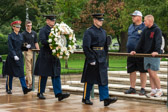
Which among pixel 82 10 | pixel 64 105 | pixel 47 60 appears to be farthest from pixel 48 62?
pixel 82 10

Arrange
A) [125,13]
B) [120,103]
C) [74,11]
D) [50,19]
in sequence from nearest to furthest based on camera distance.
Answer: [120,103] → [50,19] → [74,11] → [125,13]

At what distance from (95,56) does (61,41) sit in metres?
1.11

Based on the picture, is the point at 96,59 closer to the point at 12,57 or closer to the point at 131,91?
the point at 131,91

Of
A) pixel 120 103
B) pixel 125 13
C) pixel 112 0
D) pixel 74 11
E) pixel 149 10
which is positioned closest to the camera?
pixel 120 103

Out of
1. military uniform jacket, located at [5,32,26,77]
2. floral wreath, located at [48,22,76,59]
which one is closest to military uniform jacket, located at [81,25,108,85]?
floral wreath, located at [48,22,76,59]

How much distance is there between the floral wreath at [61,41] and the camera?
1073 cm

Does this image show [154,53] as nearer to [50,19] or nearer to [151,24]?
[151,24]

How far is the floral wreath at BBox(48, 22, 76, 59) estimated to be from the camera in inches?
423

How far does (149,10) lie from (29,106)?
22.8 meters

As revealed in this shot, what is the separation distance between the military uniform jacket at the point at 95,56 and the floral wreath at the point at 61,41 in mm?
725

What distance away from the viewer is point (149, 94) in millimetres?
10570

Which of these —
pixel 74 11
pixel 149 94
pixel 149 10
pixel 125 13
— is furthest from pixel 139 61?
pixel 125 13

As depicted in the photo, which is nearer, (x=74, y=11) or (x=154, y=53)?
(x=154, y=53)

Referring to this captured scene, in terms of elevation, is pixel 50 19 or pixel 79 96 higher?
pixel 50 19
